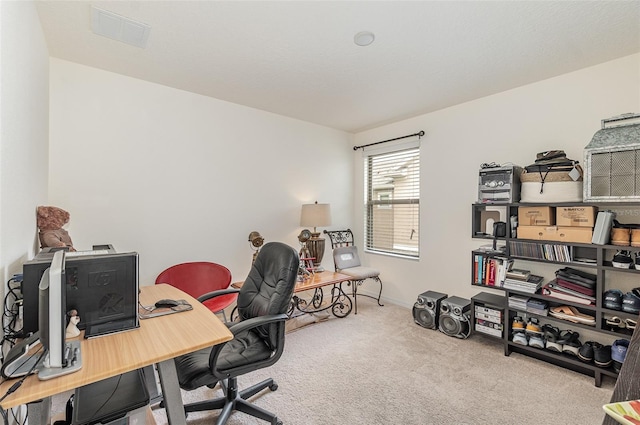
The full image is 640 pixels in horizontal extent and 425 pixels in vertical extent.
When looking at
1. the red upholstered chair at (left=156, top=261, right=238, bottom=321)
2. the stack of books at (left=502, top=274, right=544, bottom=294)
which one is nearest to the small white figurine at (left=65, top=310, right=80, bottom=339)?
the red upholstered chair at (left=156, top=261, right=238, bottom=321)

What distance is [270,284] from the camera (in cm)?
190

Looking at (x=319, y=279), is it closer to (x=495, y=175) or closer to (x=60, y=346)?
(x=495, y=175)

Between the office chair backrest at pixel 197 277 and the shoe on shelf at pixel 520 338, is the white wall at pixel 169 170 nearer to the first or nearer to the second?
the office chair backrest at pixel 197 277

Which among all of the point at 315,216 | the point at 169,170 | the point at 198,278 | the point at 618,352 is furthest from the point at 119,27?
the point at 618,352

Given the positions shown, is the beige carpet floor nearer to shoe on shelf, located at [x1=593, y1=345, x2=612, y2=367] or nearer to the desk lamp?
shoe on shelf, located at [x1=593, y1=345, x2=612, y2=367]

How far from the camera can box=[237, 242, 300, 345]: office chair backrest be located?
175cm

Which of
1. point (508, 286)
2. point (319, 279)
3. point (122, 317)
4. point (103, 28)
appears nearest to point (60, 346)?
point (122, 317)

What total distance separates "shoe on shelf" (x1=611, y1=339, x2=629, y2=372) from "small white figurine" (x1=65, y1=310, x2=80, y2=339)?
11.1 ft

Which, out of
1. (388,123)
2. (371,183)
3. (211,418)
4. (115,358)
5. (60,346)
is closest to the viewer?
(60,346)

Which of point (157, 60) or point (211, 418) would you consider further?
point (157, 60)

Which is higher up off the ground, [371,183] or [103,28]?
[103,28]

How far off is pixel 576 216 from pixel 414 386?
188cm

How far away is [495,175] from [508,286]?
41.1 inches

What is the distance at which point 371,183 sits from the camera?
180 inches
